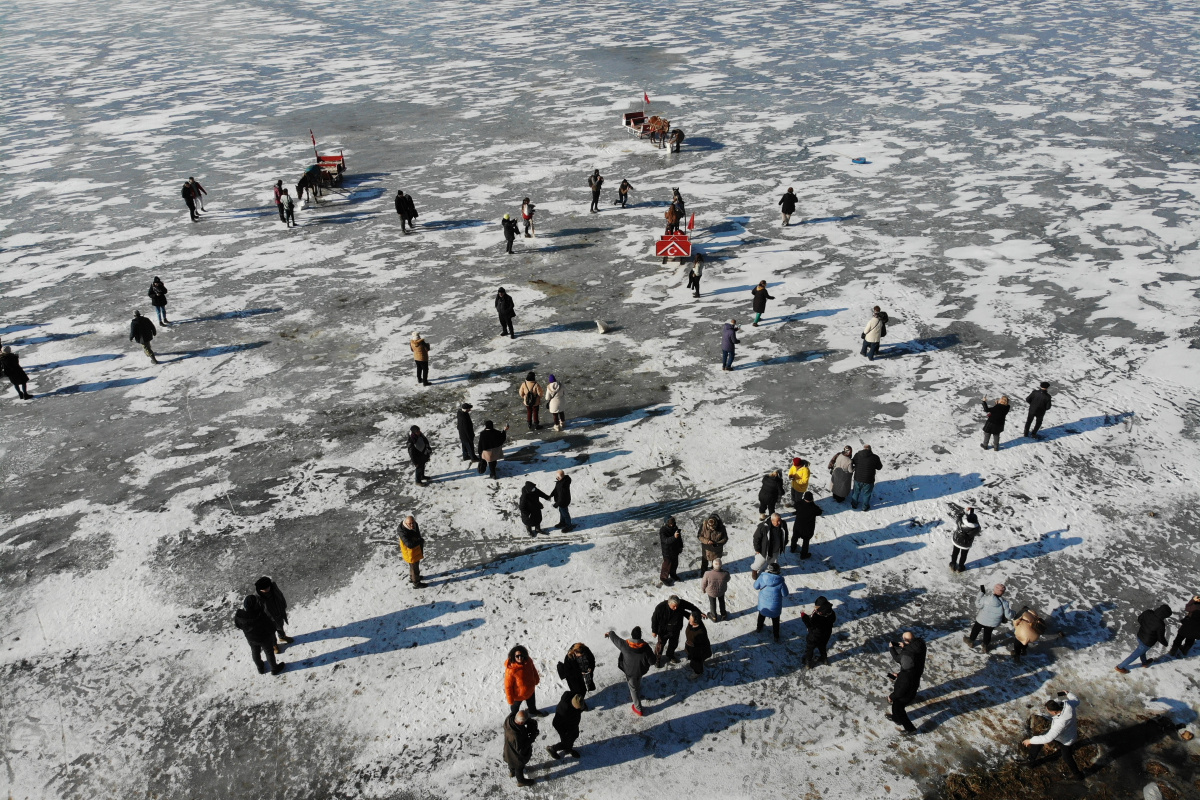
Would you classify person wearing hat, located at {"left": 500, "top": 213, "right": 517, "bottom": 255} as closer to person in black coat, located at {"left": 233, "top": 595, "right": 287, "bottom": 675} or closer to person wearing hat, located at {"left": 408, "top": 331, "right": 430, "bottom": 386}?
person wearing hat, located at {"left": 408, "top": 331, "right": 430, "bottom": 386}

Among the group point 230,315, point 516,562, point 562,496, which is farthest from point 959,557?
point 230,315

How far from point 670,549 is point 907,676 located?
11.3 ft

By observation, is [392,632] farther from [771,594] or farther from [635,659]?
[771,594]

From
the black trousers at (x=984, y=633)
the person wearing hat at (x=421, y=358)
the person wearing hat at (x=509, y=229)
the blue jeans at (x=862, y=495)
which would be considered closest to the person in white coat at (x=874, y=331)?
the blue jeans at (x=862, y=495)

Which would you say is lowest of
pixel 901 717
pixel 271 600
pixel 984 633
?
pixel 901 717

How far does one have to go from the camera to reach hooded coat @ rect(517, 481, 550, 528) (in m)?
11.1

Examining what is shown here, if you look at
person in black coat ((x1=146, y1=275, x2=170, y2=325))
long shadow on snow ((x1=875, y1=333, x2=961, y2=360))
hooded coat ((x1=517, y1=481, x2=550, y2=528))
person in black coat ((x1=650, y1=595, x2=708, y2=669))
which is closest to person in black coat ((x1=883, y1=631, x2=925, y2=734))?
person in black coat ((x1=650, y1=595, x2=708, y2=669))

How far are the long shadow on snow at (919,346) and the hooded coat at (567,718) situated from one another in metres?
11.6

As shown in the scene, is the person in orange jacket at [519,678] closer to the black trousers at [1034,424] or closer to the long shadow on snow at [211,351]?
the black trousers at [1034,424]

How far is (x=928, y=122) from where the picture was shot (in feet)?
106

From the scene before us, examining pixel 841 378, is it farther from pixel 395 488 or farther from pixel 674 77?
pixel 674 77

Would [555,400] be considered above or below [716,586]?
above

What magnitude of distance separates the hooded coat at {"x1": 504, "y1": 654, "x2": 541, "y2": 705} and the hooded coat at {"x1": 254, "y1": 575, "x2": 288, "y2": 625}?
3488 millimetres

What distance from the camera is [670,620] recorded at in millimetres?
9023
